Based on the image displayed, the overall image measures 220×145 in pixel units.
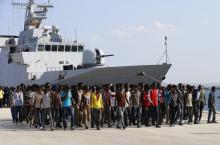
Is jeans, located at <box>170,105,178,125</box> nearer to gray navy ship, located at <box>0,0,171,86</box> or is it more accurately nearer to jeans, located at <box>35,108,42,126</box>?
jeans, located at <box>35,108,42,126</box>

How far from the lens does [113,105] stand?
1683cm

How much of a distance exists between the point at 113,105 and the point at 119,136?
2831 mm

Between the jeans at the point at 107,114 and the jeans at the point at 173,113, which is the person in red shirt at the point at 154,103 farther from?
the jeans at the point at 107,114

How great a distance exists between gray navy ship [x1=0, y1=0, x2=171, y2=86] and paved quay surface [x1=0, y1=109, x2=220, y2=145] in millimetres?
11622

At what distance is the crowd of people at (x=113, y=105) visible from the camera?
645 inches

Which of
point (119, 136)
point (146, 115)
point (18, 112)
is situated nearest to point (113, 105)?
point (146, 115)

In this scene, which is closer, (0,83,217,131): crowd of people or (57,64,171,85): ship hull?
(0,83,217,131): crowd of people

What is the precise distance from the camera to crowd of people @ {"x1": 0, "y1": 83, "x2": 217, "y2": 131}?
53.7 ft

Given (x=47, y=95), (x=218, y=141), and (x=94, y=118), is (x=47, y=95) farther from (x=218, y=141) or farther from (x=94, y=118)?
(x=218, y=141)

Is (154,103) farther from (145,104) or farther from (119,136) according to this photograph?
(119,136)

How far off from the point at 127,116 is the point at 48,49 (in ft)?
59.8

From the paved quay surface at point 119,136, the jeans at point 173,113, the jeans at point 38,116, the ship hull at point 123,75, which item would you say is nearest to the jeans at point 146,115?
the paved quay surface at point 119,136

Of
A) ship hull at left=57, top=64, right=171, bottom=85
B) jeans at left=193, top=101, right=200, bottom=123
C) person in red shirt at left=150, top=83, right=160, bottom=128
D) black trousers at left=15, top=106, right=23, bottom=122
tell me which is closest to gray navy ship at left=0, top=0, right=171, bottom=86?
ship hull at left=57, top=64, right=171, bottom=85

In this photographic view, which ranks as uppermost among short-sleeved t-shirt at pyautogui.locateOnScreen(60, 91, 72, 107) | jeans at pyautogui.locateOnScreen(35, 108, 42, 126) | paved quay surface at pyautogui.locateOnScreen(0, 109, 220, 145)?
short-sleeved t-shirt at pyautogui.locateOnScreen(60, 91, 72, 107)
